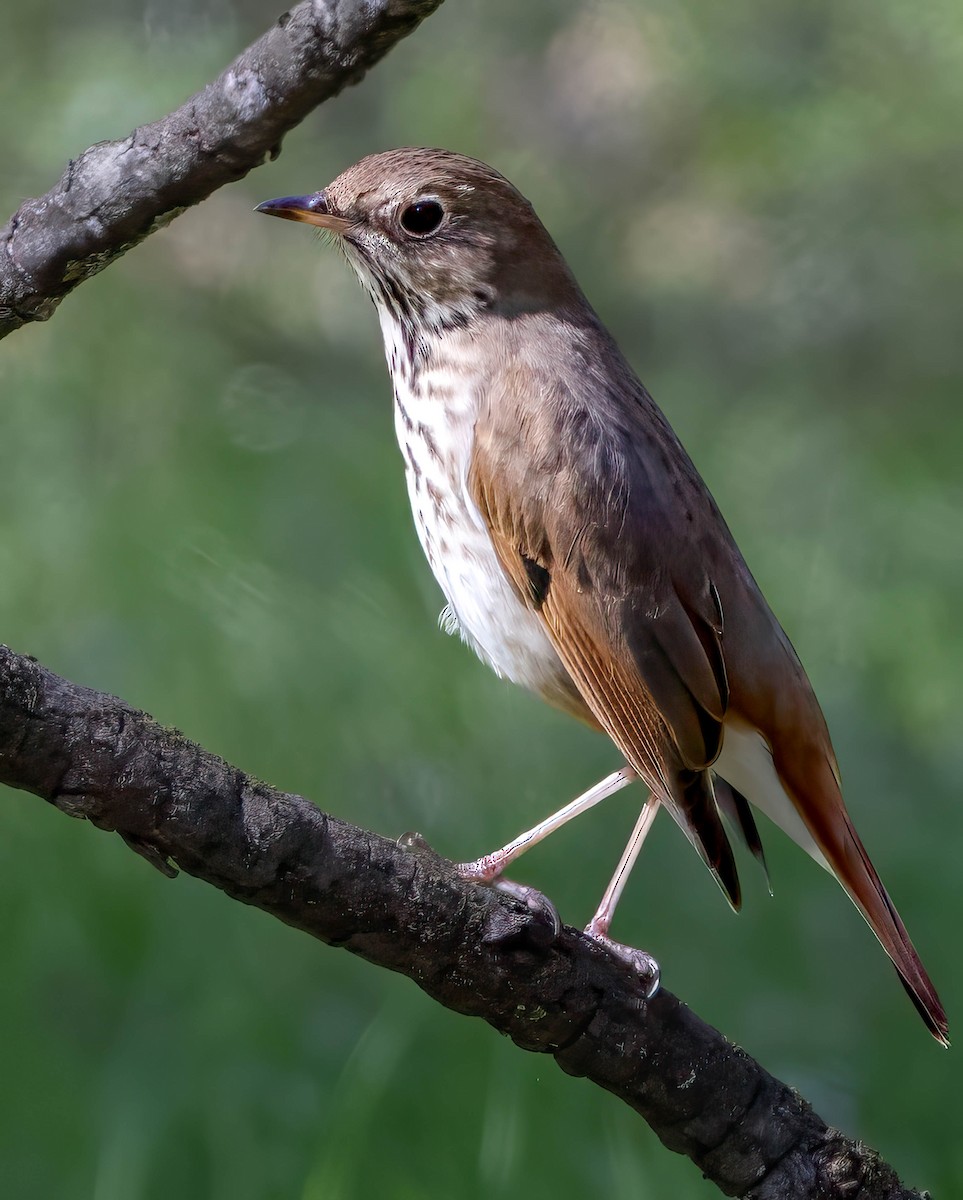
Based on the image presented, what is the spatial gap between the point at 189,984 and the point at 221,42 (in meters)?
2.59

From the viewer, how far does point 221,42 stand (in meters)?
3.95

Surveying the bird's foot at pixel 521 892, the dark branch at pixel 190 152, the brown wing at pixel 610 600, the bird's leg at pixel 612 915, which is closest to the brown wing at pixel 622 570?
the brown wing at pixel 610 600

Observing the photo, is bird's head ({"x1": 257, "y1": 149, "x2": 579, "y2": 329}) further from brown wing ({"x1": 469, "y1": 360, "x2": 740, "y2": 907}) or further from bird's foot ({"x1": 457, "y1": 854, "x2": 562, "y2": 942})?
bird's foot ({"x1": 457, "y1": 854, "x2": 562, "y2": 942})

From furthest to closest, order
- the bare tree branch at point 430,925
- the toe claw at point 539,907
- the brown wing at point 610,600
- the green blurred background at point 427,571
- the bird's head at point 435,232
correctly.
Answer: the green blurred background at point 427,571 < the bird's head at point 435,232 < the brown wing at point 610,600 < the toe claw at point 539,907 < the bare tree branch at point 430,925

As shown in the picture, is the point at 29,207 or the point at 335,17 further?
the point at 29,207

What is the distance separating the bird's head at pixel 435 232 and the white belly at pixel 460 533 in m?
0.14

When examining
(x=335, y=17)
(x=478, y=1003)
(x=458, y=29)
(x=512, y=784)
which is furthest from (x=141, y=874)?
(x=458, y=29)

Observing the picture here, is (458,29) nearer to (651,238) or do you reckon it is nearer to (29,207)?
(651,238)

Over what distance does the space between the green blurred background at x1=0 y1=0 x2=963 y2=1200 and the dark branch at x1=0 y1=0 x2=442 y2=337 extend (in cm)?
167

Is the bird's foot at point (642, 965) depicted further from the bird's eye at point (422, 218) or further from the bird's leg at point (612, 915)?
the bird's eye at point (422, 218)

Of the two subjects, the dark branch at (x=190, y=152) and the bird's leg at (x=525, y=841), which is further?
the bird's leg at (x=525, y=841)

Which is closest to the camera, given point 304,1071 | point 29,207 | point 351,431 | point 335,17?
point 335,17

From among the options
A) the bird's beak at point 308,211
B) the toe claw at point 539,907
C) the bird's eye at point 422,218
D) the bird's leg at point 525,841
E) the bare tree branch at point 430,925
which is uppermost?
the bird's eye at point 422,218

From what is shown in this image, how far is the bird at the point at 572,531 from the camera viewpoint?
228 centimetres
